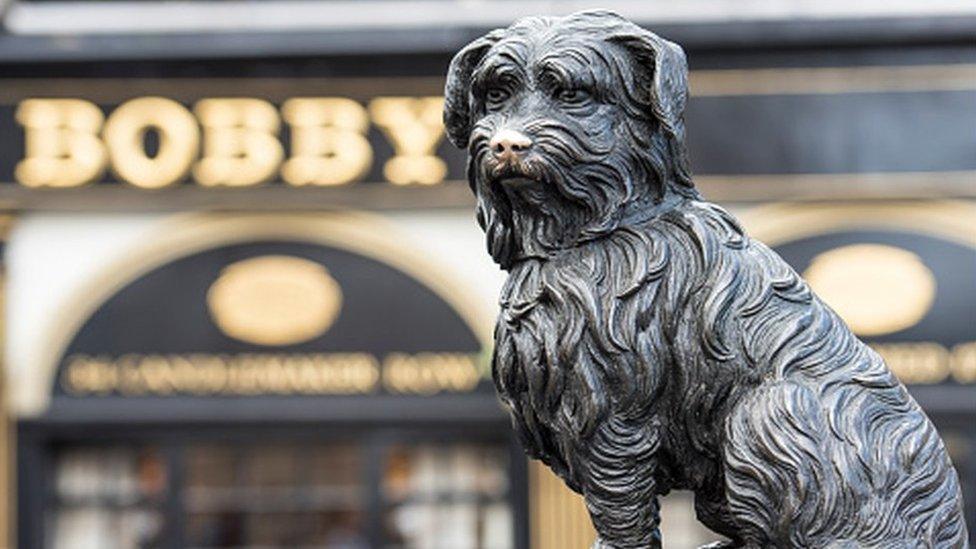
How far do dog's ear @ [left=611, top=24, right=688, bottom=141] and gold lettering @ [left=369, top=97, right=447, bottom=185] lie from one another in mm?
8281

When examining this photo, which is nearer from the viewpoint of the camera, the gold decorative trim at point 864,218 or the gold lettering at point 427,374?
the gold decorative trim at point 864,218

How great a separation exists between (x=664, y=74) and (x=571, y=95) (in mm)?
139

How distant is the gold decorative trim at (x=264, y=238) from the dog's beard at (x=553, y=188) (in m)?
8.29

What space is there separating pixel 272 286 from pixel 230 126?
873 mm

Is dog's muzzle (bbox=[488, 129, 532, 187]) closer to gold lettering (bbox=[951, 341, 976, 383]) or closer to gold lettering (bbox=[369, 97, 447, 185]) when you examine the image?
gold lettering (bbox=[369, 97, 447, 185])

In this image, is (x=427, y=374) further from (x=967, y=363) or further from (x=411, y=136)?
(x=967, y=363)

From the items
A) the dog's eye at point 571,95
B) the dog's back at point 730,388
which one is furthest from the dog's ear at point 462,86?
the dog's back at point 730,388

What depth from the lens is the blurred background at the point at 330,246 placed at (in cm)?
1145

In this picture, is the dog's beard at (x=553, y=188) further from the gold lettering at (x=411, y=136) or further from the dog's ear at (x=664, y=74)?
the gold lettering at (x=411, y=136)

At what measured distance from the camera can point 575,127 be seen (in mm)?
3209

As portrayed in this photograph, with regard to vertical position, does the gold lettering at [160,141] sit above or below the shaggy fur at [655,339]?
above

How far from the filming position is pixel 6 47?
37.6 feet

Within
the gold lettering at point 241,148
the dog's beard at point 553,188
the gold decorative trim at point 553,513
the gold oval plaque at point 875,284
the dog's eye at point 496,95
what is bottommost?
the dog's beard at point 553,188

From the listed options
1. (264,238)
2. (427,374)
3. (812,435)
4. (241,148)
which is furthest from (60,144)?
(812,435)
